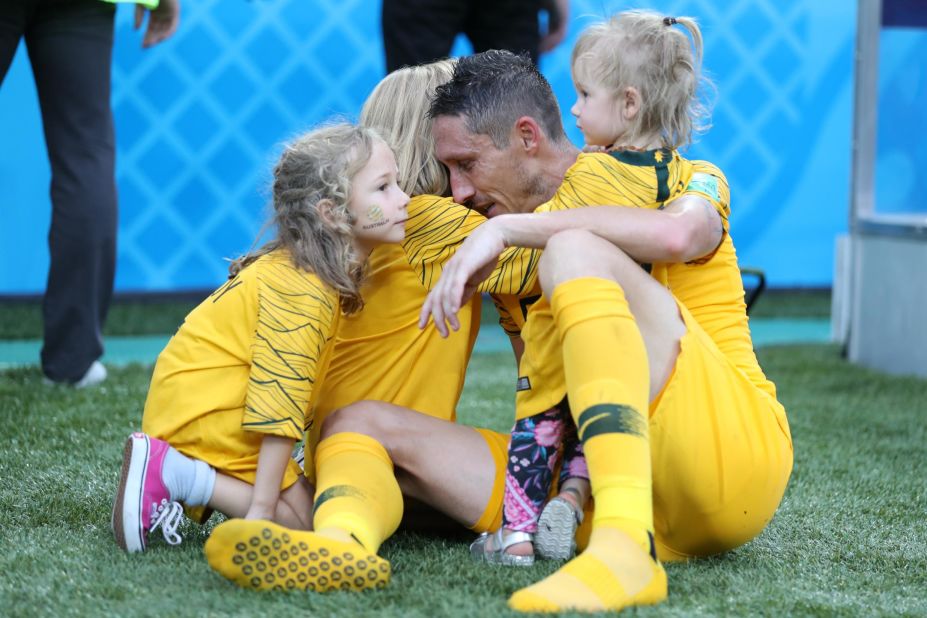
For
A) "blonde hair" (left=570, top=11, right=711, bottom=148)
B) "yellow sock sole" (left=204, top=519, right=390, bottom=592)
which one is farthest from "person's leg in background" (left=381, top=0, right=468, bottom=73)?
"yellow sock sole" (left=204, top=519, right=390, bottom=592)

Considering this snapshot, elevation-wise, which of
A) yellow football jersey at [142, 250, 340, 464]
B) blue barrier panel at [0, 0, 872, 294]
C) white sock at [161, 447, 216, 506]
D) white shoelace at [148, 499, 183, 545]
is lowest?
blue barrier panel at [0, 0, 872, 294]

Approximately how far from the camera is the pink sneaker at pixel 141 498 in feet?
5.49

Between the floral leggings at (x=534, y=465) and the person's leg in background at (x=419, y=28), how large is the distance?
6.29 ft

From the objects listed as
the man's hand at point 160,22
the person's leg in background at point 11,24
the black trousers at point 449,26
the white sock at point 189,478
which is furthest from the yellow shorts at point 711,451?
the man's hand at point 160,22

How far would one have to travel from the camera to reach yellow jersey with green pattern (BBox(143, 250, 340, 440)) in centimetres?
167

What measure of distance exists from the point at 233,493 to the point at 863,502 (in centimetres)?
110

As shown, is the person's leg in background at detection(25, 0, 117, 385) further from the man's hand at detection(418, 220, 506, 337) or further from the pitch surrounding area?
the man's hand at detection(418, 220, 506, 337)

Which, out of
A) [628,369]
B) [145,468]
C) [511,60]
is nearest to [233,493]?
[145,468]

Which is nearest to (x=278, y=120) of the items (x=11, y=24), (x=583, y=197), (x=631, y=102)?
(x=11, y=24)

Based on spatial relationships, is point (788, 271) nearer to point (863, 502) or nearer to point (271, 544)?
point (863, 502)

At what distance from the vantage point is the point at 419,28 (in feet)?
11.2

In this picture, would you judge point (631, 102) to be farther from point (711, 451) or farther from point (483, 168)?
point (711, 451)

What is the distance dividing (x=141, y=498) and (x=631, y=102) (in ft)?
2.97

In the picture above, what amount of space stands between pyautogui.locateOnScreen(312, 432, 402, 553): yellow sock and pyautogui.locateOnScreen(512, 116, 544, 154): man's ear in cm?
52
